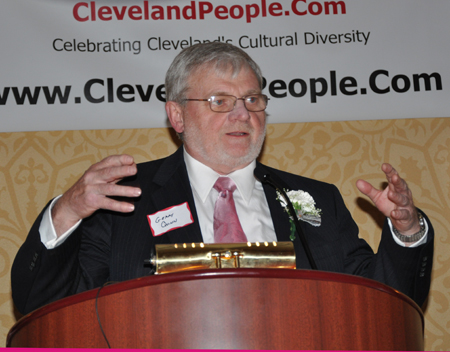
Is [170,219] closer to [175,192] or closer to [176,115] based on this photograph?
[175,192]

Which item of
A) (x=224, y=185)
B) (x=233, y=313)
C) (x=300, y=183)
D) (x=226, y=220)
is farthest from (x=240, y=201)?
(x=233, y=313)

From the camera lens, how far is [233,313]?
126 centimetres

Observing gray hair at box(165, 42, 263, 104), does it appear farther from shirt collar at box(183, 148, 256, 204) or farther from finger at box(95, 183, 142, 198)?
finger at box(95, 183, 142, 198)

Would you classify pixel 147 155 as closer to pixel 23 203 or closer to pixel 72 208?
pixel 23 203

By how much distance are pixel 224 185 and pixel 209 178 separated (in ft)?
0.25

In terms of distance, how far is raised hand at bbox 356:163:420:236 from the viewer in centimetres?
185

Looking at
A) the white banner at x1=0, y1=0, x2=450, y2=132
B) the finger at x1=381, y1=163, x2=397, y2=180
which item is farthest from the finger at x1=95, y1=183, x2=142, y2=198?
the white banner at x1=0, y1=0, x2=450, y2=132

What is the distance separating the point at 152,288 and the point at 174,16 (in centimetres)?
213

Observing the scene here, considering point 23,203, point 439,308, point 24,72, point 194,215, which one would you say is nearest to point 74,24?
point 24,72

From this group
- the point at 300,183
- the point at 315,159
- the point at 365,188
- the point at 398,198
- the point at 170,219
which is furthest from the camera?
the point at 315,159

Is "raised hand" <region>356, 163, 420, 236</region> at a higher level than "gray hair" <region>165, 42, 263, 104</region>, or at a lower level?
lower

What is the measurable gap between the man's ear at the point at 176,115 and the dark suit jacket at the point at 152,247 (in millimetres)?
122

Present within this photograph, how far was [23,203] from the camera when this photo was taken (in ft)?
10.3

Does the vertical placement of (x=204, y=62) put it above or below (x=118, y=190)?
above
